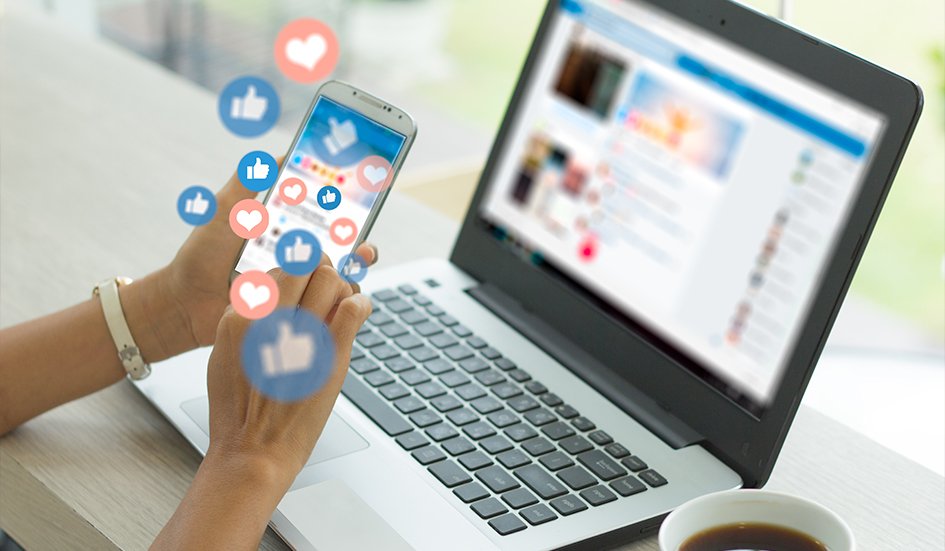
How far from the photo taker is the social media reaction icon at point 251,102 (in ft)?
1.92

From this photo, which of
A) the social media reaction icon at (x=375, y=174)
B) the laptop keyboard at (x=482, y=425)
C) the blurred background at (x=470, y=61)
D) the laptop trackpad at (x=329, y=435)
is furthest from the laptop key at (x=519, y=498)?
the blurred background at (x=470, y=61)

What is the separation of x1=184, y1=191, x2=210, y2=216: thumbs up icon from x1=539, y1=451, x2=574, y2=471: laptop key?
0.94 feet

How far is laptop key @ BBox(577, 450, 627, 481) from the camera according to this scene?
661mm

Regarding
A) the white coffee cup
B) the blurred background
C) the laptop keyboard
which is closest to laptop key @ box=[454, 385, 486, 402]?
the laptop keyboard

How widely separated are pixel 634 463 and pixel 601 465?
22 mm

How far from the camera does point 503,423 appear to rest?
70cm

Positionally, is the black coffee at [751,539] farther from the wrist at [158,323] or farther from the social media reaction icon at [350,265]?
the wrist at [158,323]

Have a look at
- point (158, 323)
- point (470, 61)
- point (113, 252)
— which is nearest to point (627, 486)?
point (158, 323)

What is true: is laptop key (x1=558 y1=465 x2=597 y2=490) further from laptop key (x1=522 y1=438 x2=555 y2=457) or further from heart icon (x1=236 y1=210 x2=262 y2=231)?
heart icon (x1=236 y1=210 x2=262 y2=231)

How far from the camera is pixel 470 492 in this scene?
633 mm

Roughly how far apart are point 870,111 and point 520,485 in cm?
29

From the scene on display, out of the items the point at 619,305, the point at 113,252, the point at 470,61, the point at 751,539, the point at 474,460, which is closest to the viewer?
the point at 751,539

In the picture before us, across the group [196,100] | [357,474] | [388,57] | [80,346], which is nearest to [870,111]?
[357,474]

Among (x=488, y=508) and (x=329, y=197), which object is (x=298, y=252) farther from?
(x=488, y=508)
